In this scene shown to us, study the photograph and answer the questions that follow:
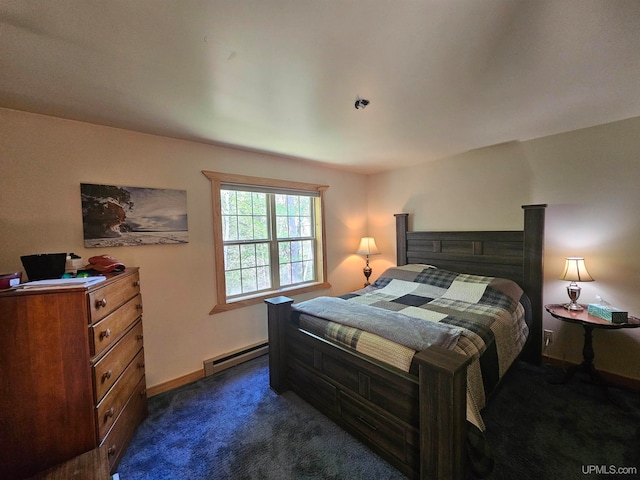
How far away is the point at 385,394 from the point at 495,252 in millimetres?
2193

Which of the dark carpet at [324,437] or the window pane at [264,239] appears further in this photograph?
the window pane at [264,239]

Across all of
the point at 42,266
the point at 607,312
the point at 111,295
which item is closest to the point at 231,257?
the point at 111,295

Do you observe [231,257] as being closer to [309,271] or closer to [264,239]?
[264,239]

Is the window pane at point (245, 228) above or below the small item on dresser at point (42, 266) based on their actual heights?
above

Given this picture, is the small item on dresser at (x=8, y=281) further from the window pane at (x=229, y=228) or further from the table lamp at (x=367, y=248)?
the table lamp at (x=367, y=248)

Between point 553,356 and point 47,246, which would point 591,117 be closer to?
point 553,356

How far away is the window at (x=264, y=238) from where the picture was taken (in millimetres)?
2715

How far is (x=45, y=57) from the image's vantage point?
1.25m

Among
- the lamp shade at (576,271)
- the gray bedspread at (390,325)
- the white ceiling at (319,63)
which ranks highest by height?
the white ceiling at (319,63)

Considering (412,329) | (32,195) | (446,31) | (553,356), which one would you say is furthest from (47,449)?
(553,356)

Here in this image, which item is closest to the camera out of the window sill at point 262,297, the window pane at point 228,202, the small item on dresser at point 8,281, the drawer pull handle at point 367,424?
the small item on dresser at point 8,281

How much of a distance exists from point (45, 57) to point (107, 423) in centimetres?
189

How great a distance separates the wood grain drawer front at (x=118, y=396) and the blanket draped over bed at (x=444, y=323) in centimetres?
122

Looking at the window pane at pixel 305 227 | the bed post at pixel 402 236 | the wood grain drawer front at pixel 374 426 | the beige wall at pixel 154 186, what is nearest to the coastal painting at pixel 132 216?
the beige wall at pixel 154 186
